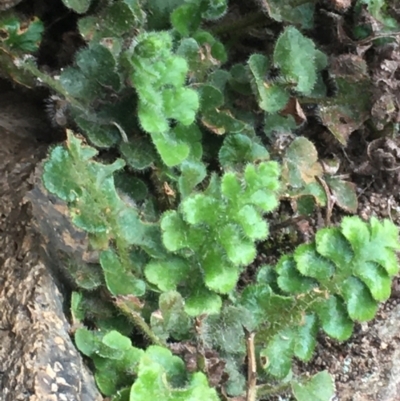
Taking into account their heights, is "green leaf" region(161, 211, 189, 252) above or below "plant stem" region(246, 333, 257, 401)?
above

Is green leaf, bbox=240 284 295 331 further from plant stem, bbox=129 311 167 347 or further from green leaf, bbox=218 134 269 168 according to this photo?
green leaf, bbox=218 134 269 168

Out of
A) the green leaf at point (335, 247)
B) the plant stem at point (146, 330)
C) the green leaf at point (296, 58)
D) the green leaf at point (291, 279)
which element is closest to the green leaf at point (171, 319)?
the plant stem at point (146, 330)

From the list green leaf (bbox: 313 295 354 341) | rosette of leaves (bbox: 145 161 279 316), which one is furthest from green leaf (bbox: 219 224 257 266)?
green leaf (bbox: 313 295 354 341)

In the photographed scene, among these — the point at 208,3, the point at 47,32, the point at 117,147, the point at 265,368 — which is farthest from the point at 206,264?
the point at 47,32

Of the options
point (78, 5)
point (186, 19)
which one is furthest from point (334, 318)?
point (78, 5)

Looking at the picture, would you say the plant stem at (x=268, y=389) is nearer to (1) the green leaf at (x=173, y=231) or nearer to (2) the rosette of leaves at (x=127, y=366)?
(2) the rosette of leaves at (x=127, y=366)

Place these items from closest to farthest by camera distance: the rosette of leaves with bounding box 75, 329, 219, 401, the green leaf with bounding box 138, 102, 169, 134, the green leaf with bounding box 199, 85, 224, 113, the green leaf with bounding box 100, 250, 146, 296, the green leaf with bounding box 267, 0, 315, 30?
the rosette of leaves with bounding box 75, 329, 219, 401, the green leaf with bounding box 100, 250, 146, 296, the green leaf with bounding box 138, 102, 169, 134, the green leaf with bounding box 199, 85, 224, 113, the green leaf with bounding box 267, 0, 315, 30
